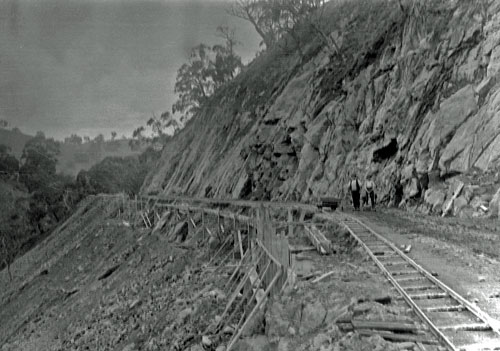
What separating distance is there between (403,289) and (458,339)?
1.84 meters

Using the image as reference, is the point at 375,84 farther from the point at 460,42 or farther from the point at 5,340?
the point at 5,340

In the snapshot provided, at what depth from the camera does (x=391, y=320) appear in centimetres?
596

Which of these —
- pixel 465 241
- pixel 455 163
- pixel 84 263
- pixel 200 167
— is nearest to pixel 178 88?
pixel 200 167

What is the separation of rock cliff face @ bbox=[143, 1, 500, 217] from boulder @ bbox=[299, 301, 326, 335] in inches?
332

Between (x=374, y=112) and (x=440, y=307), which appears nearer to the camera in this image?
(x=440, y=307)

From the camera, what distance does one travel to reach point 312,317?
266 inches

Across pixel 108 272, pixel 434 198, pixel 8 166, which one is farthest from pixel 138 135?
pixel 434 198

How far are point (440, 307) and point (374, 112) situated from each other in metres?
18.1

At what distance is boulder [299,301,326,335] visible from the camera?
6.61 m

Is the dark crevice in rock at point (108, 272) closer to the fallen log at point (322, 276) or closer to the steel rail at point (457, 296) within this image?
the steel rail at point (457, 296)

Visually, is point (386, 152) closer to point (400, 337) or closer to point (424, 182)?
point (424, 182)

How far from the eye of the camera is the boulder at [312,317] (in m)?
6.61

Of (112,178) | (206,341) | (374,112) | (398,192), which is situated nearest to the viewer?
(206,341)

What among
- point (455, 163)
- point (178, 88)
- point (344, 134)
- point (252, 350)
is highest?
point (178, 88)
